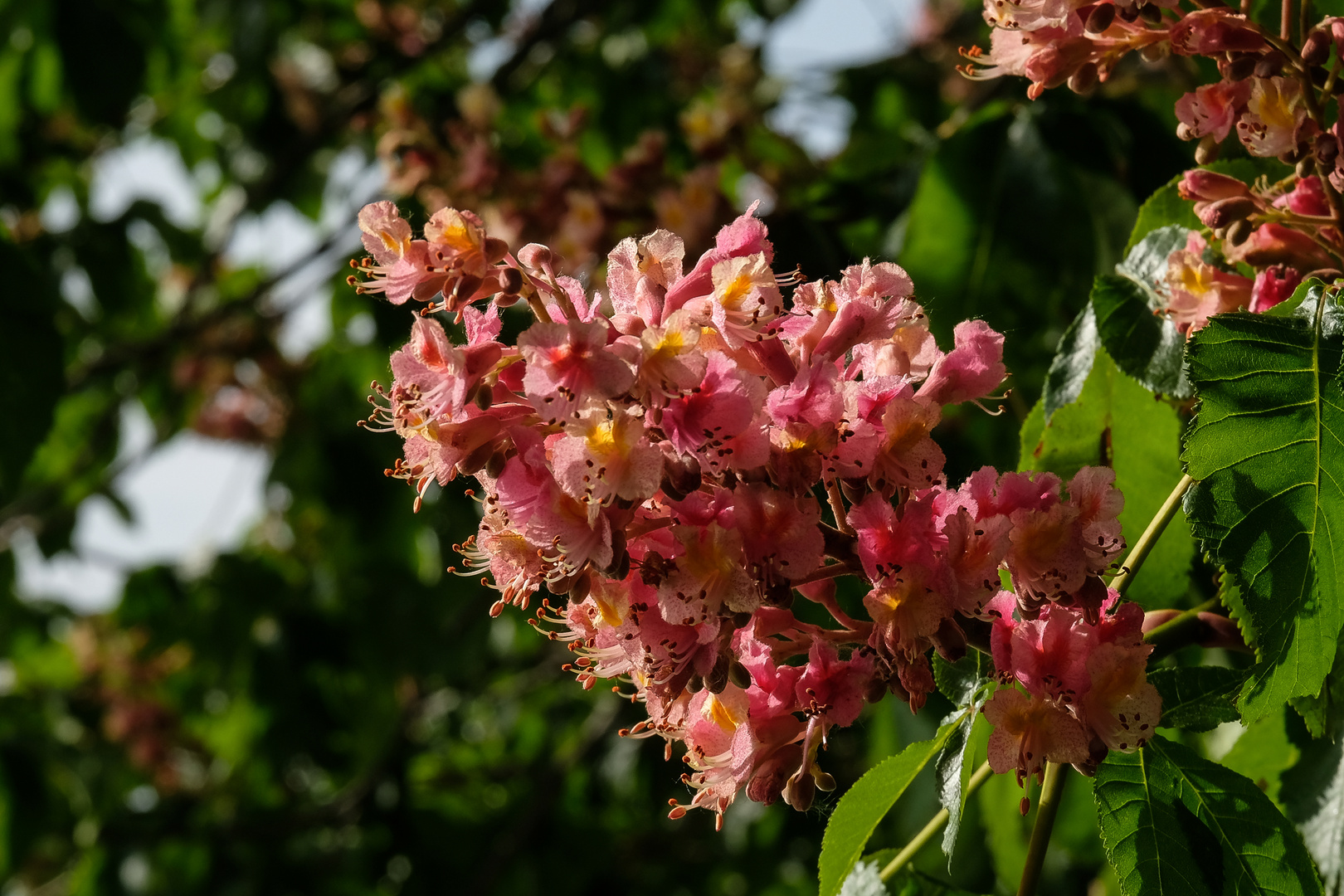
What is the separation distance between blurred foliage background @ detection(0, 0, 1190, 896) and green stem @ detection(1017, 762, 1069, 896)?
887 millimetres

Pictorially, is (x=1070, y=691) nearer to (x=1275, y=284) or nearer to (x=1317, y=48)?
(x=1275, y=284)

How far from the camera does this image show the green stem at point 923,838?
1.09m

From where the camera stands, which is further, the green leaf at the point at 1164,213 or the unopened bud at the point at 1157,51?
the green leaf at the point at 1164,213

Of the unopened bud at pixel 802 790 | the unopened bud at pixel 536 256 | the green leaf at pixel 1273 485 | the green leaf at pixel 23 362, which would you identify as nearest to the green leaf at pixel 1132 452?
the green leaf at pixel 1273 485

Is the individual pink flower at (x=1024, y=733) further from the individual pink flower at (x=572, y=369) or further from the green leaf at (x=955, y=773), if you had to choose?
the individual pink flower at (x=572, y=369)

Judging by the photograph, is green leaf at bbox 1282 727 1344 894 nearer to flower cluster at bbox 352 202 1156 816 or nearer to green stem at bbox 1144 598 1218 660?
green stem at bbox 1144 598 1218 660

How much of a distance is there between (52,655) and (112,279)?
12.0 ft

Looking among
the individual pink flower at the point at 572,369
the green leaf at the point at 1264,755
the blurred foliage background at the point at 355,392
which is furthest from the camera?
the blurred foliage background at the point at 355,392

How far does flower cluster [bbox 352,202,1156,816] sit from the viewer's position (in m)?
0.83

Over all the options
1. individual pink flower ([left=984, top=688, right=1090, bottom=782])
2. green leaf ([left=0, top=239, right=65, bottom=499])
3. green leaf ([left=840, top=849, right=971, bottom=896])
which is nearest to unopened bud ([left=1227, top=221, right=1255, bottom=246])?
individual pink flower ([left=984, top=688, right=1090, bottom=782])

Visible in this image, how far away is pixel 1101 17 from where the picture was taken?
3.20 feet

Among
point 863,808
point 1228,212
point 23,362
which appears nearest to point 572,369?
point 863,808

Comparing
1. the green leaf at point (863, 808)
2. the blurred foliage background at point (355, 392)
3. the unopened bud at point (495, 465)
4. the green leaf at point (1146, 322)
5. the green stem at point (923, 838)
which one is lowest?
the blurred foliage background at point (355, 392)

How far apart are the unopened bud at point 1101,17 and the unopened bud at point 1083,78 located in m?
0.08
